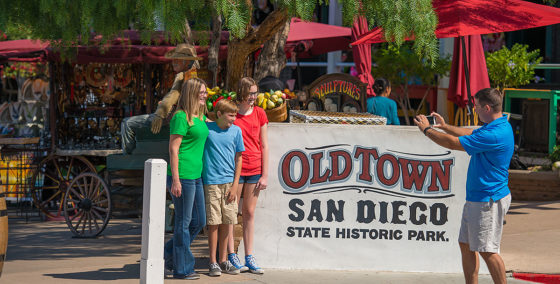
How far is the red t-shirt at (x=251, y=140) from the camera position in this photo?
7.45m

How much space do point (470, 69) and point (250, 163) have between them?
14.1 feet

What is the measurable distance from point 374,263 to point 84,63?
667cm

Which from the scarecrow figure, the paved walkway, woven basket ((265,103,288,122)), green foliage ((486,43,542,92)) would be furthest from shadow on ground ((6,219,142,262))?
green foliage ((486,43,542,92))

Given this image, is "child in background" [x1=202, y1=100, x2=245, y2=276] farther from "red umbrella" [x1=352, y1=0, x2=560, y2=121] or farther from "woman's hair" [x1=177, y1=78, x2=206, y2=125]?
"red umbrella" [x1=352, y1=0, x2=560, y2=121]

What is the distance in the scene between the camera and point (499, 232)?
601cm

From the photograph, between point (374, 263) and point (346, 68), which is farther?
point (346, 68)

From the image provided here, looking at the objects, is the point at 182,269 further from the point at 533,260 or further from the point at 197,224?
the point at 533,260

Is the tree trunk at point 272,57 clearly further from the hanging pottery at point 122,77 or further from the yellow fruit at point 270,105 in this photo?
the hanging pottery at point 122,77

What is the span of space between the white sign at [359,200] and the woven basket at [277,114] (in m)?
0.58

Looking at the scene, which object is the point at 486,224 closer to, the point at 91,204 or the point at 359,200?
the point at 359,200

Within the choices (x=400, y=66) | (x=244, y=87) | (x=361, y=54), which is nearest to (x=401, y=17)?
(x=244, y=87)

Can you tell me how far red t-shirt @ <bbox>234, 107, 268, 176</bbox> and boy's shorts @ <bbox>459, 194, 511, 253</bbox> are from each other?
88.5 inches

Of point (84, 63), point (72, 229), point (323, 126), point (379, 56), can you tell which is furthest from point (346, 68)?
point (323, 126)

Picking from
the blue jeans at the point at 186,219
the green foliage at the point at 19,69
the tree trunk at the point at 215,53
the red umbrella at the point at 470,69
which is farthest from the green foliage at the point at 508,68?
the green foliage at the point at 19,69
